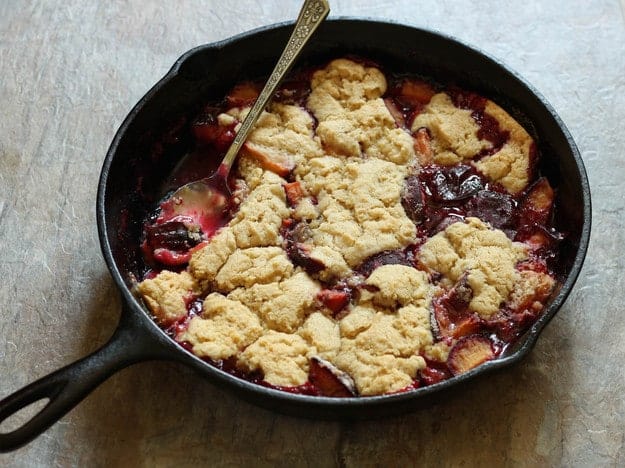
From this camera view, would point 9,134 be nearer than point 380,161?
No

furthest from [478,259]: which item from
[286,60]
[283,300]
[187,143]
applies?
[187,143]

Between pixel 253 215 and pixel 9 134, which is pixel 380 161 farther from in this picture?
pixel 9 134

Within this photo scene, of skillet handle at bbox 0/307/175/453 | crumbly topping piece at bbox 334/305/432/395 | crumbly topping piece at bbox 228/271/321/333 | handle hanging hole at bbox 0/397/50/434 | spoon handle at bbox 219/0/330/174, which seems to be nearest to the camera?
skillet handle at bbox 0/307/175/453

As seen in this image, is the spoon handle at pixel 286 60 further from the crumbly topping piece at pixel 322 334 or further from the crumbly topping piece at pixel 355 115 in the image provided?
the crumbly topping piece at pixel 322 334

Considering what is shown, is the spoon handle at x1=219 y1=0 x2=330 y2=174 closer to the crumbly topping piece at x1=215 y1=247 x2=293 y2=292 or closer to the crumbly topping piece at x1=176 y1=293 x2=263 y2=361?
the crumbly topping piece at x1=215 y1=247 x2=293 y2=292

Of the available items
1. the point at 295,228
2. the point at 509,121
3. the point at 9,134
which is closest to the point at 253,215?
the point at 295,228

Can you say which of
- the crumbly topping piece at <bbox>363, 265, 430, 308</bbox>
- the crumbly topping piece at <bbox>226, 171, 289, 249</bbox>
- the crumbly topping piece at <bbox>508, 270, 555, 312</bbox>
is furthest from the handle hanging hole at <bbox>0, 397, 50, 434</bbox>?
the crumbly topping piece at <bbox>508, 270, 555, 312</bbox>

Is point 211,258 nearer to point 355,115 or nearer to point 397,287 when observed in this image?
point 397,287
